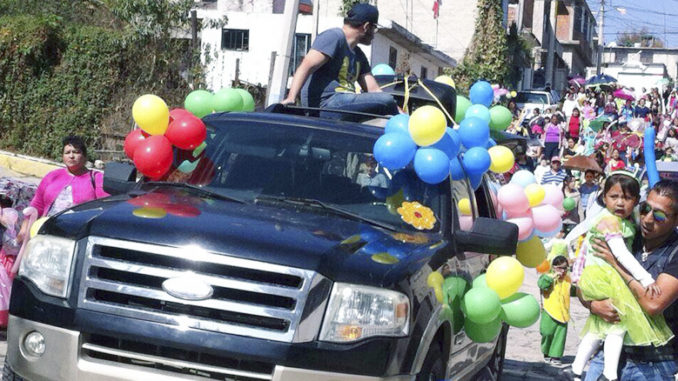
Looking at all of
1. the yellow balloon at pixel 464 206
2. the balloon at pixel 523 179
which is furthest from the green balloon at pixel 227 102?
the balloon at pixel 523 179

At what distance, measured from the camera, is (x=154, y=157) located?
596 cm

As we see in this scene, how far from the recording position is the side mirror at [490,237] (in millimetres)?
5469

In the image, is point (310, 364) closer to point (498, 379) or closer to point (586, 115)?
point (498, 379)

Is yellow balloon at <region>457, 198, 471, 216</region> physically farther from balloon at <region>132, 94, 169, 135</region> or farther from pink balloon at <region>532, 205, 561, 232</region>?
balloon at <region>132, 94, 169, 135</region>

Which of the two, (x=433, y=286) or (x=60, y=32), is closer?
(x=433, y=286)

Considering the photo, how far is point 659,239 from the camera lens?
5258 millimetres

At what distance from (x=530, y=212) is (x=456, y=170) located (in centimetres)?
102

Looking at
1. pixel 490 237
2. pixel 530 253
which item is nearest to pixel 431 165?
pixel 490 237

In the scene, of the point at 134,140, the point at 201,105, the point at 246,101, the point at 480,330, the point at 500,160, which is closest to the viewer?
the point at 480,330

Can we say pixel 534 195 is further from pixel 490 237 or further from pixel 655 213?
pixel 655 213

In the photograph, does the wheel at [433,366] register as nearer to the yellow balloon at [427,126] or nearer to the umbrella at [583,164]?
the yellow balloon at [427,126]

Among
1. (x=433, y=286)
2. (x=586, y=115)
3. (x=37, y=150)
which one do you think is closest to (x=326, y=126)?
(x=433, y=286)

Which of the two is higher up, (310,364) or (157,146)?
(157,146)

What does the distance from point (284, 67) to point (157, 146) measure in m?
5.99
